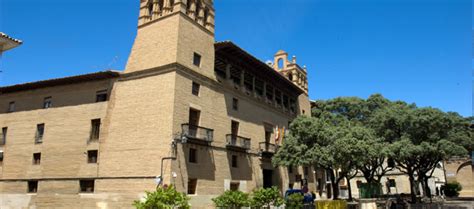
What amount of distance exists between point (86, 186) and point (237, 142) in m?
10.9

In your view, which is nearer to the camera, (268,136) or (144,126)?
(144,126)

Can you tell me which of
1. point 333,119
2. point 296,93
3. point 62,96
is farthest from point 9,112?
point 333,119

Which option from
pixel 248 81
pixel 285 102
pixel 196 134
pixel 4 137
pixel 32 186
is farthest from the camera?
pixel 285 102

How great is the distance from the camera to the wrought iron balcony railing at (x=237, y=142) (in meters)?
26.4

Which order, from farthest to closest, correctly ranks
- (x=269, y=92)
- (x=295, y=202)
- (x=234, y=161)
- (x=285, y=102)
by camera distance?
(x=285, y=102), (x=269, y=92), (x=234, y=161), (x=295, y=202)

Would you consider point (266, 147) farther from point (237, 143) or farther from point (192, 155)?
point (192, 155)

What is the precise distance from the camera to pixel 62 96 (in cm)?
2673

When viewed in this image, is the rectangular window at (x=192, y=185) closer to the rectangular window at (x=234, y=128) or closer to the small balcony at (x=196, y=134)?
the small balcony at (x=196, y=134)

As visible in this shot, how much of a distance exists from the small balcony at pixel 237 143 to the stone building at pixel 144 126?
104 millimetres

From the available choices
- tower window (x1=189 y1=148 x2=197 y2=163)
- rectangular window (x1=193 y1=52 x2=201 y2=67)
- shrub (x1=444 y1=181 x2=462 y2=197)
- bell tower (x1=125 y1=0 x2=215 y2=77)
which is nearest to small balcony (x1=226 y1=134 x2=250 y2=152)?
tower window (x1=189 y1=148 x2=197 y2=163)

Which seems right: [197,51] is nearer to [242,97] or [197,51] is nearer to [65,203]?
[242,97]

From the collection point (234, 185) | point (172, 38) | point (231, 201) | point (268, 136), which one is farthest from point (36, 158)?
point (268, 136)

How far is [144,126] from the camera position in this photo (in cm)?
2278

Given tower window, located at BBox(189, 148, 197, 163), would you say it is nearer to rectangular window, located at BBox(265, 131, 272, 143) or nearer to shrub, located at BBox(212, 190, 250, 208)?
shrub, located at BBox(212, 190, 250, 208)
